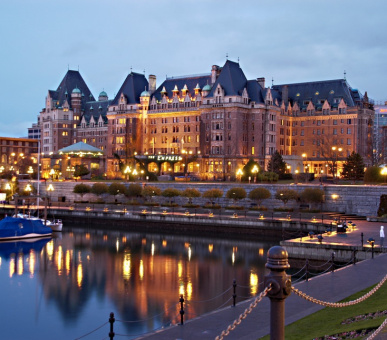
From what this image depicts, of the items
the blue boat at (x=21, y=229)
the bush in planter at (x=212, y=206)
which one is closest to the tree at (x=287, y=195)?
the bush in planter at (x=212, y=206)

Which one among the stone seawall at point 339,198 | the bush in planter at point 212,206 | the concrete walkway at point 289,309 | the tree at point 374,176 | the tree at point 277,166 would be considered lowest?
the concrete walkway at point 289,309

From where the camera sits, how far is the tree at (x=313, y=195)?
2281 inches

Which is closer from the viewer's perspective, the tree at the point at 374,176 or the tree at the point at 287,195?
→ the tree at the point at 287,195

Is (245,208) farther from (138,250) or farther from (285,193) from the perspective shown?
(138,250)

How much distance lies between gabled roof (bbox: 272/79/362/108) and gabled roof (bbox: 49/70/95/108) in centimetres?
5525

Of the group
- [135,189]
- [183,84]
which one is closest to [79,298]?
[135,189]

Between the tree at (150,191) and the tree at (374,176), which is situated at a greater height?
the tree at (374,176)

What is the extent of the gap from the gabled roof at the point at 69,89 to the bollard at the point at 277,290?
5406 inches

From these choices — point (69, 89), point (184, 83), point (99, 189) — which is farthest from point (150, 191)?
point (69, 89)

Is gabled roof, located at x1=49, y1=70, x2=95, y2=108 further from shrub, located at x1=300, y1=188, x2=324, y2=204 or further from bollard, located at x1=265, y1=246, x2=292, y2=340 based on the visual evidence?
bollard, located at x1=265, y1=246, x2=292, y2=340

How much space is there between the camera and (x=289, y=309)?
57.8 ft

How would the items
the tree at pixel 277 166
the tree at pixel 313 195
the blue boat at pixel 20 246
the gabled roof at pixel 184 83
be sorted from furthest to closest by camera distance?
the gabled roof at pixel 184 83, the tree at pixel 277 166, the tree at pixel 313 195, the blue boat at pixel 20 246

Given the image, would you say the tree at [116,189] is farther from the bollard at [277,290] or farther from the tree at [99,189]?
the bollard at [277,290]

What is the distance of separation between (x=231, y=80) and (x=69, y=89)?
57.9 meters
